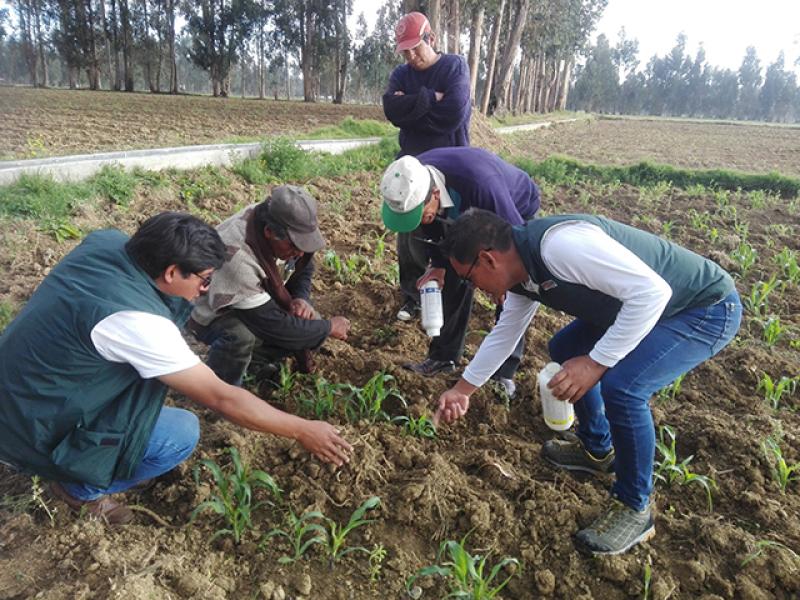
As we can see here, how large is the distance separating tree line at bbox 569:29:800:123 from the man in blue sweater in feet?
227

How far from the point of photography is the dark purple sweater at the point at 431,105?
13.2 ft

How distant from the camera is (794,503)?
244 centimetres

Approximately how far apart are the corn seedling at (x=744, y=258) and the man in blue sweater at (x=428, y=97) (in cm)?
294

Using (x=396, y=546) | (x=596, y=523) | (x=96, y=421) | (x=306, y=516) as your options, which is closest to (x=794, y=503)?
(x=596, y=523)

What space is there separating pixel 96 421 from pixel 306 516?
0.79m

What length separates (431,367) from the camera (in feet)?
10.9

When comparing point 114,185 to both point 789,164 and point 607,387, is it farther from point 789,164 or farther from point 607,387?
point 789,164

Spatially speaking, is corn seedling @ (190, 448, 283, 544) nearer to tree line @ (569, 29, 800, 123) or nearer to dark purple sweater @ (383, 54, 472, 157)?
dark purple sweater @ (383, 54, 472, 157)

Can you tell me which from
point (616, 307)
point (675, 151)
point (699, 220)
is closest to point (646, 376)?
point (616, 307)

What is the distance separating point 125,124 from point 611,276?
48.8 feet

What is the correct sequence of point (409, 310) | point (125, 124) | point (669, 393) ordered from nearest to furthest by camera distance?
point (669, 393) < point (409, 310) < point (125, 124)

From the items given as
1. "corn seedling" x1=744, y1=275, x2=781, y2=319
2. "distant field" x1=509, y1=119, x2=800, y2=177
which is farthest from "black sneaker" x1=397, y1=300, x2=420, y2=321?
"distant field" x1=509, y1=119, x2=800, y2=177

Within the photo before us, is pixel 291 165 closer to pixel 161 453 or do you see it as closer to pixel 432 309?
pixel 432 309

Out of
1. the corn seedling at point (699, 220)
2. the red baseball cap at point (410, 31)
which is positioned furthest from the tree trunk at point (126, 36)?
the red baseball cap at point (410, 31)
